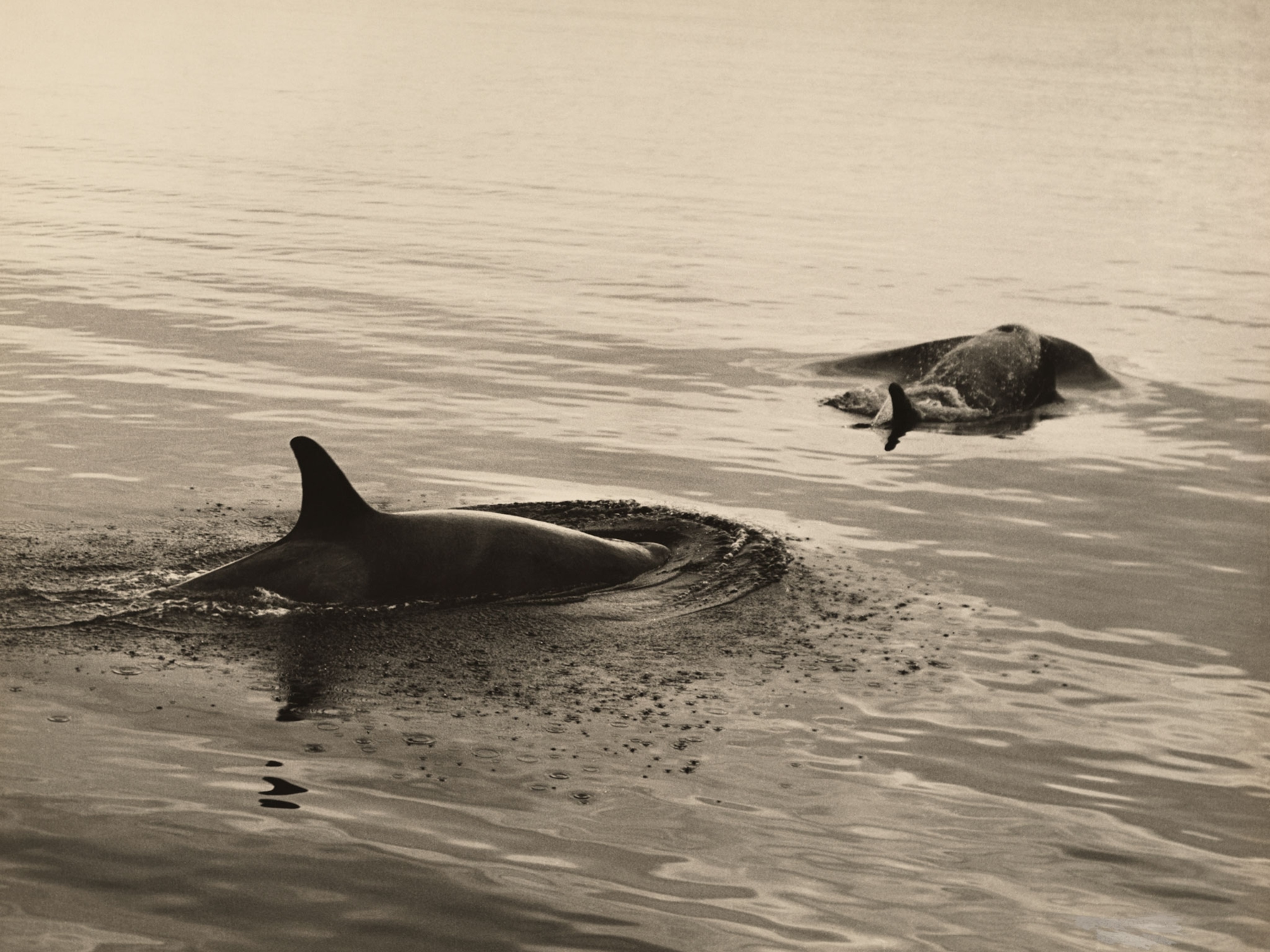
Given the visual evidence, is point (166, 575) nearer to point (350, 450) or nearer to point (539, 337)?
point (350, 450)

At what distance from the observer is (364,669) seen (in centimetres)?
943

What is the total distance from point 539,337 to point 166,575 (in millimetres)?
10974

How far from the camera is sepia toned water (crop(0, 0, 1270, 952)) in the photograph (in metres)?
7.32

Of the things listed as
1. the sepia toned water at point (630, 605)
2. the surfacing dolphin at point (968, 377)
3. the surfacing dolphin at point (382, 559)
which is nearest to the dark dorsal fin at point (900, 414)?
the surfacing dolphin at point (968, 377)

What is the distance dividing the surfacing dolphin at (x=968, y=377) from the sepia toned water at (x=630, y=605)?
49 cm

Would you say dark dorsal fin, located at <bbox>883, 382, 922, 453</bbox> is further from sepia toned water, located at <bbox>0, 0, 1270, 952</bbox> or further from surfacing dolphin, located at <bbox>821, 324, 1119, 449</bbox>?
sepia toned water, located at <bbox>0, 0, 1270, 952</bbox>

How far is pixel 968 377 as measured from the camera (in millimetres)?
19234

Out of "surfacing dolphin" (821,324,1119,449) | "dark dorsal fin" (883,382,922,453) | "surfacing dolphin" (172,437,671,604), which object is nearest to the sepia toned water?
"surfacing dolphin" (172,437,671,604)

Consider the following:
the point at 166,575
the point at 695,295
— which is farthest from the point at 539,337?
the point at 166,575

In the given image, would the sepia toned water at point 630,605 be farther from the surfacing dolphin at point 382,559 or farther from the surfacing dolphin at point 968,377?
the surfacing dolphin at point 968,377

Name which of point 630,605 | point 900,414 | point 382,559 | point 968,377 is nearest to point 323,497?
point 382,559

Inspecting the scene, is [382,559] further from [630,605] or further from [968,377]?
[968,377]

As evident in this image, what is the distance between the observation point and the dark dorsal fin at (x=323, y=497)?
992 cm

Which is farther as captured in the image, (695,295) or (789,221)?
(789,221)
